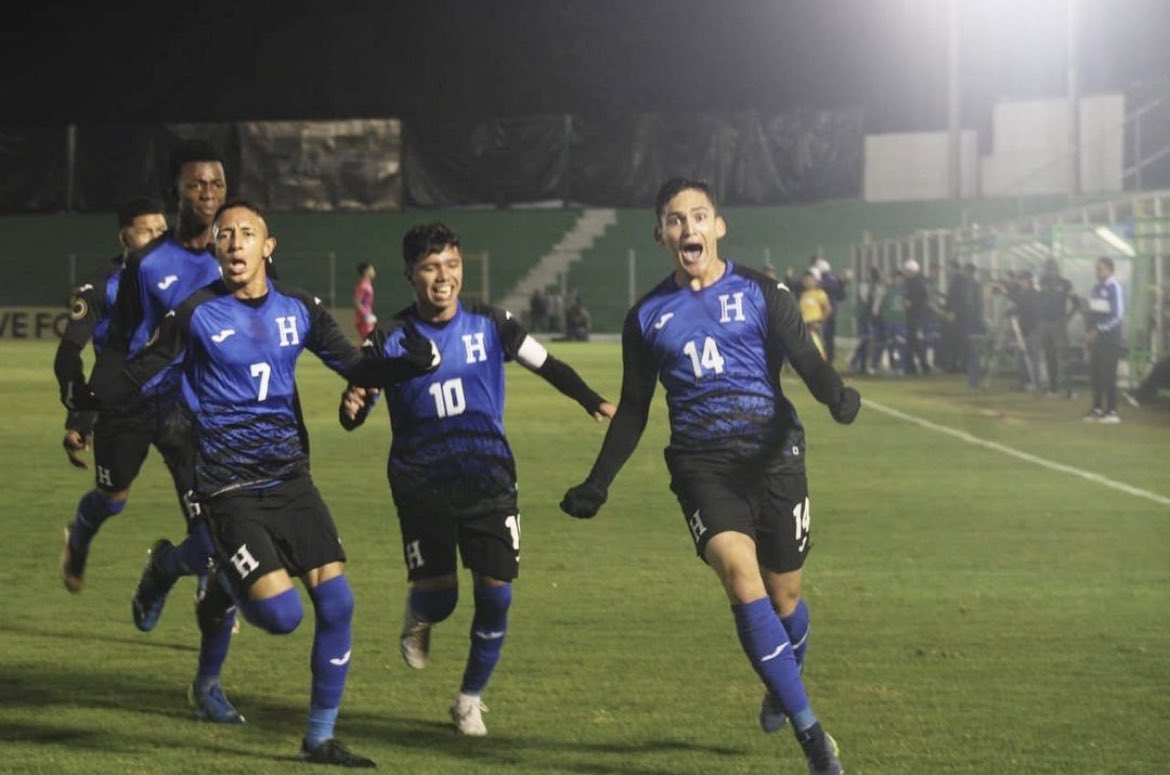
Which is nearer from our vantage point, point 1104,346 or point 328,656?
point 328,656

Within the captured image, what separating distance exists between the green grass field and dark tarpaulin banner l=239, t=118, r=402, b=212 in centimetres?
4017

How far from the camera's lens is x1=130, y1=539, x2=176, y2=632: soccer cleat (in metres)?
8.82

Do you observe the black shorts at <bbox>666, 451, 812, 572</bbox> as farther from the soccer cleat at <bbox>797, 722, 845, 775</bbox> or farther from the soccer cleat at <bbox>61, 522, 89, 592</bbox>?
the soccer cleat at <bbox>61, 522, 89, 592</bbox>

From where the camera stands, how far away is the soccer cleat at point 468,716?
770 centimetres

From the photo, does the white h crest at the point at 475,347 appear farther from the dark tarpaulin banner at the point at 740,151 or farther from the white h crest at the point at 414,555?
the dark tarpaulin banner at the point at 740,151

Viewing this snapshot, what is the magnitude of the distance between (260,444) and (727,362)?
5.49 feet

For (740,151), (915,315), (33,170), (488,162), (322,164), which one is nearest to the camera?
(915,315)

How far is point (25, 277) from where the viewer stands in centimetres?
6106

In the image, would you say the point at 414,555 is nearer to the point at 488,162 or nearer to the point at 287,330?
the point at 287,330

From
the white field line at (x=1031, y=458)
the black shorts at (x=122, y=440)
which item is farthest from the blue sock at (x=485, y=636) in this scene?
the white field line at (x=1031, y=458)

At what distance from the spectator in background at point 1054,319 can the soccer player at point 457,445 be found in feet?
76.8

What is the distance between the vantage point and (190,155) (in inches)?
344

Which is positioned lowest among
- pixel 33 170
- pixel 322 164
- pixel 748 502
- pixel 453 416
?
pixel 748 502

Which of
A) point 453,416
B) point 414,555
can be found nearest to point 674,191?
point 453,416
